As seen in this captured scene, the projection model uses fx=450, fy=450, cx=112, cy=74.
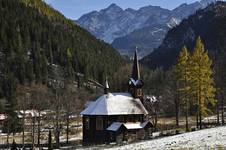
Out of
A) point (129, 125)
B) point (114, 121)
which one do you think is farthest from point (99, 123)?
point (129, 125)

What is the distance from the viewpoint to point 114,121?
7044 centimetres

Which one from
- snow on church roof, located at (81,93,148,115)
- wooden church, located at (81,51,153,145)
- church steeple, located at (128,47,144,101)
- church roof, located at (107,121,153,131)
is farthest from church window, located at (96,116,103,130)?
church steeple, located at (128,47,144,101)

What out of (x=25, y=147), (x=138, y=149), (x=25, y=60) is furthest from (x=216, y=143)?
(x=25, y=60)

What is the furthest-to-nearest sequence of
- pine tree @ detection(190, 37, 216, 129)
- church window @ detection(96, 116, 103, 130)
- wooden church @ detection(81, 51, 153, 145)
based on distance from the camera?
church window @ detection(96, 116, 103, 130) → wooden church @ detection(81, 51, 153, 145) → pine tree @ detection(190, 37, 216, 129)

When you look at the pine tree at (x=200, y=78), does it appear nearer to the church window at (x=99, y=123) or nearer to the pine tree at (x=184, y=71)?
the pine tree at (x=184, y=71)

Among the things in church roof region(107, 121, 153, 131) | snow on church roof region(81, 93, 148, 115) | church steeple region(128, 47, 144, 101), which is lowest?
church roof region(107, 121, 153, 131)

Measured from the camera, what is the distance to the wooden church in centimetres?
6906

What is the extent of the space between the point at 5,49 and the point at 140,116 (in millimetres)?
133490

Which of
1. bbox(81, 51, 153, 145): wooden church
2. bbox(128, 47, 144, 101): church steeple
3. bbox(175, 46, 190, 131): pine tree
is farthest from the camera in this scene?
bbox(128, 47, 144, 101): church steeple

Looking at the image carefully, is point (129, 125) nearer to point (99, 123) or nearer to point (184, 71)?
point (99, 123)

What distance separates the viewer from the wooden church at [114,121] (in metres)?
69.1

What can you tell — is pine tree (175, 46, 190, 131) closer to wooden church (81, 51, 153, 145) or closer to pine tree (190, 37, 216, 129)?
pine tree (190, 37, 216, 129)

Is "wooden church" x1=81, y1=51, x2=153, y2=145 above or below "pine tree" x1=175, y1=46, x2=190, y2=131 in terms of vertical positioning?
below

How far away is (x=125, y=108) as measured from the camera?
7138 centimetres
